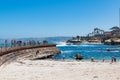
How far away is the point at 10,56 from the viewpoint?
4528 centimetres

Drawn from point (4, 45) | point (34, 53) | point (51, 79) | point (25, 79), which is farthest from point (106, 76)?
point (34, 53)

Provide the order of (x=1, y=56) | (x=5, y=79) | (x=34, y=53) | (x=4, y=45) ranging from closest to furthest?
(x=5, y=79) < (x=1, y=56) < (x=4, y=45) < (x=34, y=53)

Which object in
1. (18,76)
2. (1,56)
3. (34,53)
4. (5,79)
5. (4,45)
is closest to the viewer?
(5,79)

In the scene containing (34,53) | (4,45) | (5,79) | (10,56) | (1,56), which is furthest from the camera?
(34,53)

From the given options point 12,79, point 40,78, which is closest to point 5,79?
point 12,79

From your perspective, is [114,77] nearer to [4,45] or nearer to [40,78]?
[40,78]

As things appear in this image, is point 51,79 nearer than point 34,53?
Yes

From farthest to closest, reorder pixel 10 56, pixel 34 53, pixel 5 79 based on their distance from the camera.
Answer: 1. pixel 34 53
2. pixel 10 56
3. pixel 5 79

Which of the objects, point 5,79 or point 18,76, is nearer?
point 5,79

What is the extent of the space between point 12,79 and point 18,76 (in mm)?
1817

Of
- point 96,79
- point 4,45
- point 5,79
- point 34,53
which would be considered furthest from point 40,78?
point 34,53

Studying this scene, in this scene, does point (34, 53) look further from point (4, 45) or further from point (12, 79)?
point (12, 79)

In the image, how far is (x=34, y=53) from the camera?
6925 centimetres

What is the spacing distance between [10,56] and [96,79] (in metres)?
21.8
